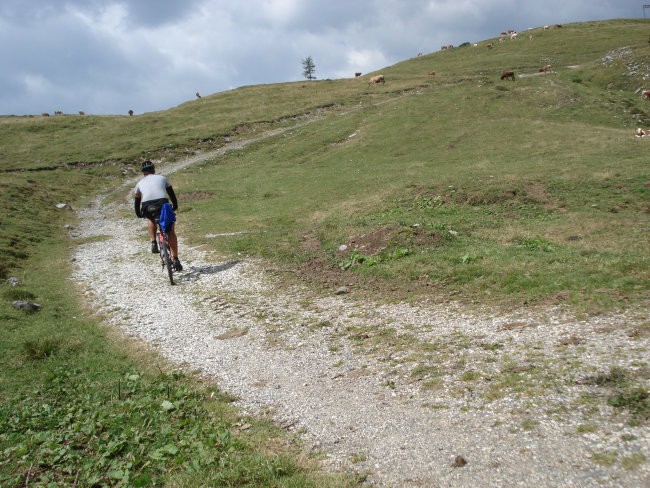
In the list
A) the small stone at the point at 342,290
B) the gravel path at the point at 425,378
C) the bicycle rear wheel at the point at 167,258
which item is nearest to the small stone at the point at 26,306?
the gravel path at the point at 425,378

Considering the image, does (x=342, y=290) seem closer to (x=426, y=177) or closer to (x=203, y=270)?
(x=203, y=270)

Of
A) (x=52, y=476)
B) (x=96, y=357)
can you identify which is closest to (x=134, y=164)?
(x=96, y=357)

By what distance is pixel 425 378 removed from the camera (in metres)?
7.11

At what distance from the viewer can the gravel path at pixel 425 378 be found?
16.1ft

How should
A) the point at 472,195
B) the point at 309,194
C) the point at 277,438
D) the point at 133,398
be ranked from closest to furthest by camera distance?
the point at 277,438
the point at 133,398
the point at 472,195
the point at 309,194

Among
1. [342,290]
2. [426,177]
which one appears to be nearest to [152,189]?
[342,290]

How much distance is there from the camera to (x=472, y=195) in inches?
821

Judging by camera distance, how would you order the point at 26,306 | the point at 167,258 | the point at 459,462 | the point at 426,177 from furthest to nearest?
the point at 426,177 → the point at 167,258 → the point at 26,306 → the point at 459,462

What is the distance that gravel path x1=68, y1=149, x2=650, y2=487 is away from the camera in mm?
4918

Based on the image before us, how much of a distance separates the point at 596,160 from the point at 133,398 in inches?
1033

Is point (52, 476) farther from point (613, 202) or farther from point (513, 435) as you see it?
point (613, 202)

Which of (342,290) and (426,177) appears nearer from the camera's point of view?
(342,290)

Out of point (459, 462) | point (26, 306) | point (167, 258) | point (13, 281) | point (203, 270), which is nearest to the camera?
point (459, 462)

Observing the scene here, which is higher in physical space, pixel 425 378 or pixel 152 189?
pixel 152 189
